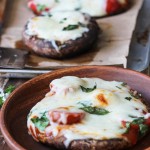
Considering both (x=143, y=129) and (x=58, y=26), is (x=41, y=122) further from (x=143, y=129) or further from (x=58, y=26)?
(x=58, y=26)

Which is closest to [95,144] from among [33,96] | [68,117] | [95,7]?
[68,117]

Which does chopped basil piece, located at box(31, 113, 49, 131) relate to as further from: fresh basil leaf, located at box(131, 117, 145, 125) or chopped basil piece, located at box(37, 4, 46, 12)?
chopped basil piece, located at box(37, 4, 46, 12)

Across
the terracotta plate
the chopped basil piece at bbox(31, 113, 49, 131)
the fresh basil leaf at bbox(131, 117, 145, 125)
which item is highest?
the fresh basil leaf at bbox(131, 117, 145, 125)

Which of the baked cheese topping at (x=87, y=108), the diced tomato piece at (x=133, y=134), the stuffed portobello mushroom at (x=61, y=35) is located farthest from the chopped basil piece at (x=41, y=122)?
the stuffed portobello mushroom at (x=61, y=35)

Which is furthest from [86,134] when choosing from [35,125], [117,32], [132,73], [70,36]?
[117,32]

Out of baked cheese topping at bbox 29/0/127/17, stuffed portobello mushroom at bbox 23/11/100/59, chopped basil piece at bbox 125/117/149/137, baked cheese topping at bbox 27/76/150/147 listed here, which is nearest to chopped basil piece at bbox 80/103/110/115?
baked cheese topping at bbox 27/76/150/147

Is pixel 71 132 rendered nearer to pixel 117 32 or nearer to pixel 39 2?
pixel 117 32

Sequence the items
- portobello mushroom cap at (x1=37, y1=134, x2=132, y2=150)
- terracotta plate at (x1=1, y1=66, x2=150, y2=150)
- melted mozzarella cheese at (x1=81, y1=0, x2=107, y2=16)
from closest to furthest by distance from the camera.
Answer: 1. portobello mushroom cap at (x1=37, y1=134, x2=132, y2=150)
2. terracotta plate at (x1=1, y1=66, x2=150, y2=150)
3. melted mozzarella cheese at (x1=81, y1=0, x2=107, y2=16)
